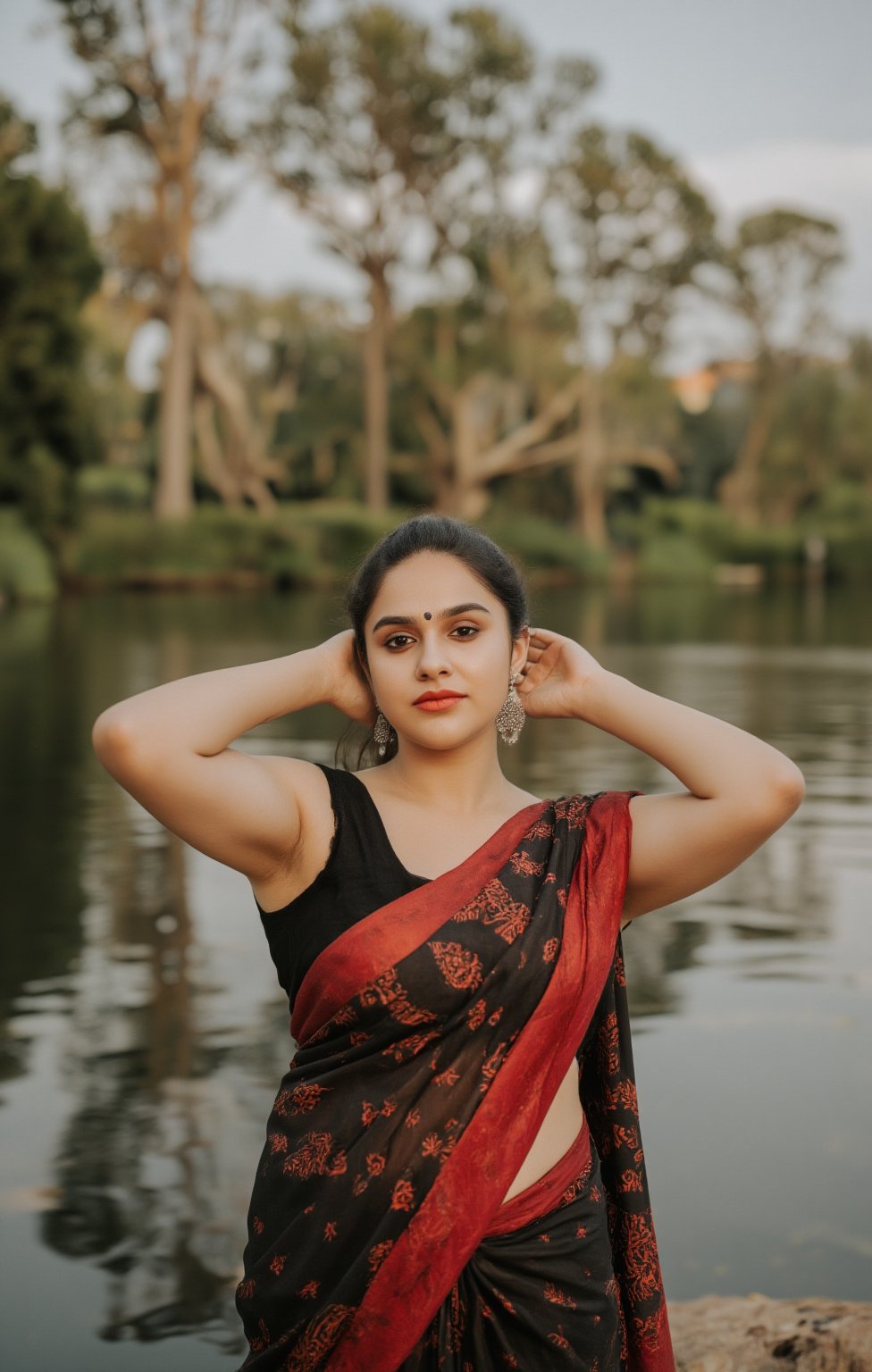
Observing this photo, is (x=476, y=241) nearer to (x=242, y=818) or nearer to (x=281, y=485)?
(x=281, y=485)

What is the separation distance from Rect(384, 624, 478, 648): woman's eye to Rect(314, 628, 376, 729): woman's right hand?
132 mm

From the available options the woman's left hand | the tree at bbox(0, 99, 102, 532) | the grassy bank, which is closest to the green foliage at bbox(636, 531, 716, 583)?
the grassy bank

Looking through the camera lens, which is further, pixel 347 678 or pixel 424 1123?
pixel 347 678

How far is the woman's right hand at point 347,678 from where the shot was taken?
2.21 m

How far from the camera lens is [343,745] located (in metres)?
2.52

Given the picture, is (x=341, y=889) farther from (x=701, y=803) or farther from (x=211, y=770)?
(x=701, y=803)

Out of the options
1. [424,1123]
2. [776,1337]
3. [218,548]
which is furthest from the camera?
[218,548]

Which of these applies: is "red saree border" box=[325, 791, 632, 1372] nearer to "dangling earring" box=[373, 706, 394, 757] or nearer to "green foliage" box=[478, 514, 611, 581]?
"dangling earring" box=[373, 706, 394, 757]

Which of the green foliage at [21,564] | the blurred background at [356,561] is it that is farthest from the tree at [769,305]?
the green foliage at [21,564]

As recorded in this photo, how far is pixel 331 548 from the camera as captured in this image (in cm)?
3603

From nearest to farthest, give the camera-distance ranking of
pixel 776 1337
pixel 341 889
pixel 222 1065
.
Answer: pixel 341 889 < pixel 776 1337 < pixel 222 1065

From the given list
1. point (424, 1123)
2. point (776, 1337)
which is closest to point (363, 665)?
point (424, 1123)

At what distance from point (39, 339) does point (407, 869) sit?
86.0ft

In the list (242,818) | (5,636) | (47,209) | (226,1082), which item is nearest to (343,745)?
(242,818)
